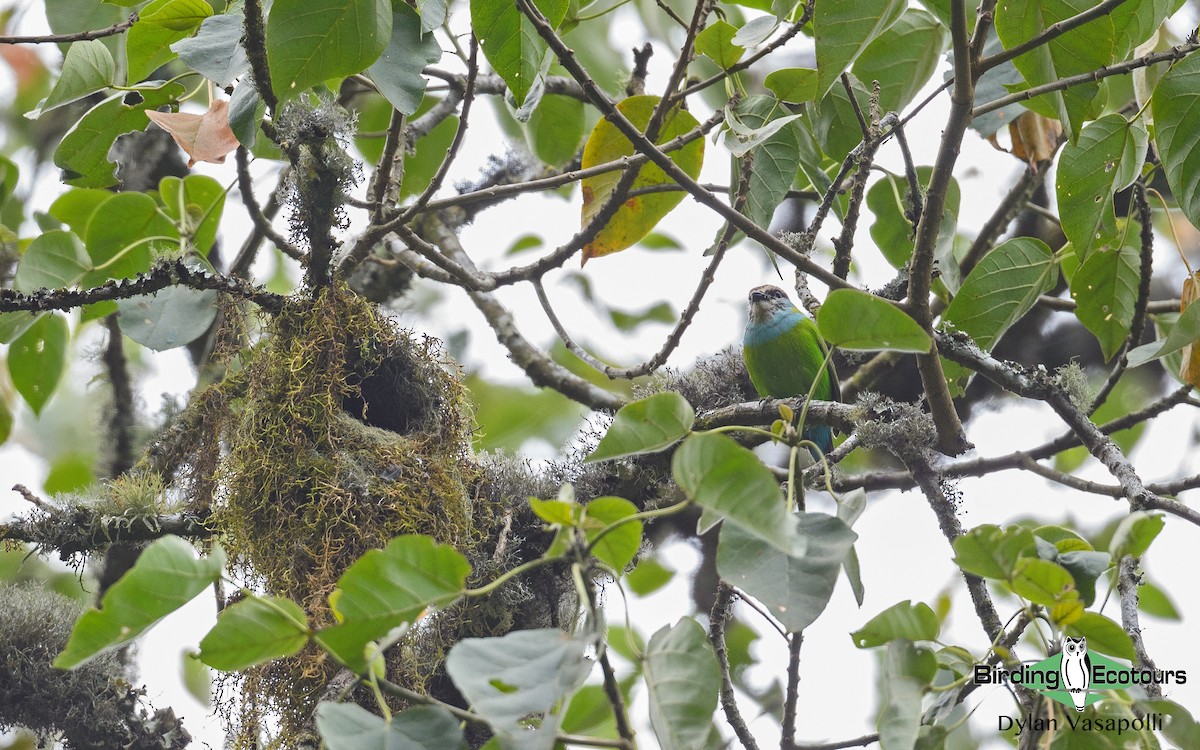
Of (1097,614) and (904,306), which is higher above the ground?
(904,306)

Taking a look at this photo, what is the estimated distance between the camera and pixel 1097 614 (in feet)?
4.34

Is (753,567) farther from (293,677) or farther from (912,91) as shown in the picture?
(912,91)

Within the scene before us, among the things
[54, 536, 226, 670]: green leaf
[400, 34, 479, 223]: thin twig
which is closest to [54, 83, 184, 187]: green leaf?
[400, 34, 479, 223]: thin twig

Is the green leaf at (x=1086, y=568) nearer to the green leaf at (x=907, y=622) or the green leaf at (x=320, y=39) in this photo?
the green leaf at (x=907, y=622)

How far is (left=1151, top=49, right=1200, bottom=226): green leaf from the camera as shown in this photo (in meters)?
1.79

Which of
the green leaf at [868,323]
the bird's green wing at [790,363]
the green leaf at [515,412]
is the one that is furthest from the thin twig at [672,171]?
the green leaf at [515,412]

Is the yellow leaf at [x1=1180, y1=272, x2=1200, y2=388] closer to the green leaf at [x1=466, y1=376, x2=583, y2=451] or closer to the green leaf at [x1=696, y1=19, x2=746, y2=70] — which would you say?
the green leaf at [x1=696, y1=19, x2=746, y2=70]

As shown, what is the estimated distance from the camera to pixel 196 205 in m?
2.67

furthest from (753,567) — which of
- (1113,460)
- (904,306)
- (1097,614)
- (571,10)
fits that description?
(571,10)

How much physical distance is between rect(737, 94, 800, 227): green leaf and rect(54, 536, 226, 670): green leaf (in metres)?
1.38

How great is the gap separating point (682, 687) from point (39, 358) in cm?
225

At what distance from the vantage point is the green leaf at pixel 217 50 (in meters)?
1.76

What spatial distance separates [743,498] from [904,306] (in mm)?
731

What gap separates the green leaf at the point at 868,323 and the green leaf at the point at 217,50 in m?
1.15
